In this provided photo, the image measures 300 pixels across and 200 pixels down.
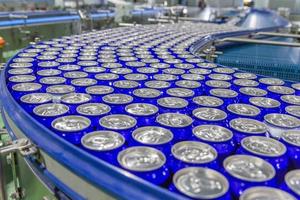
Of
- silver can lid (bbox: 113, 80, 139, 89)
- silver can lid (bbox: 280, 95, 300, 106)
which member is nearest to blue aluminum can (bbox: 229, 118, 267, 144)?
silver can lid (bbox: 280, 95, 300, 106)

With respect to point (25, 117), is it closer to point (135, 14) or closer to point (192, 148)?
point (192, 148)

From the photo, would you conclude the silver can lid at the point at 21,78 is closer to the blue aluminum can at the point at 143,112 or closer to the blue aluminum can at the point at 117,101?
the blue aluminum can at the point at 117,101

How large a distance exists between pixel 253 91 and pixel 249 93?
0.14ft

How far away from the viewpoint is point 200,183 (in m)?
0.77

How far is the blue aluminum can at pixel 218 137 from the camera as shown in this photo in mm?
895

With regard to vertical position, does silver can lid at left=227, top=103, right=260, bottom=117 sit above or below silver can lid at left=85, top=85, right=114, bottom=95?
below

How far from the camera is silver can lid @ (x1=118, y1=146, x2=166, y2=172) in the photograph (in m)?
0.81

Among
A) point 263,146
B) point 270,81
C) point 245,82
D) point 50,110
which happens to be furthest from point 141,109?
point 270,81

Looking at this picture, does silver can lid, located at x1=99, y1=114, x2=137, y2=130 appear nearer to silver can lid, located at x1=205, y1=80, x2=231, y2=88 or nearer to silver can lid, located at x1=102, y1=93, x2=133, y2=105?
silver can lid, located at x1=102, y1=93, x2=133, y2=105

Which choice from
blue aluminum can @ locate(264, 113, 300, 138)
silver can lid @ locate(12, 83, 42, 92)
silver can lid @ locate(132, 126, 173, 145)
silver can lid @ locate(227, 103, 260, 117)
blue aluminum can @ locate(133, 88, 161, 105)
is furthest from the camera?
silver can lid @ locate(12, 83, 42, 92)

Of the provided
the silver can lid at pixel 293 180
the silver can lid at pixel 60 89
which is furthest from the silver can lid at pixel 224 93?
the silver can lid at pixel 60 89

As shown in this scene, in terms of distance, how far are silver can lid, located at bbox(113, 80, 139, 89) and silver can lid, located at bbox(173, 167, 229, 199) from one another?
0.67 metres

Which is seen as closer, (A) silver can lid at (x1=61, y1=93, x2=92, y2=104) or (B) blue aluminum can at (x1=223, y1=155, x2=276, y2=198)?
(B) blue aluminum can at (x1=223, y1=155, x2=276, y2=198)

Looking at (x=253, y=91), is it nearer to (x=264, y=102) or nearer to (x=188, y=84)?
(x=264, y=102)
